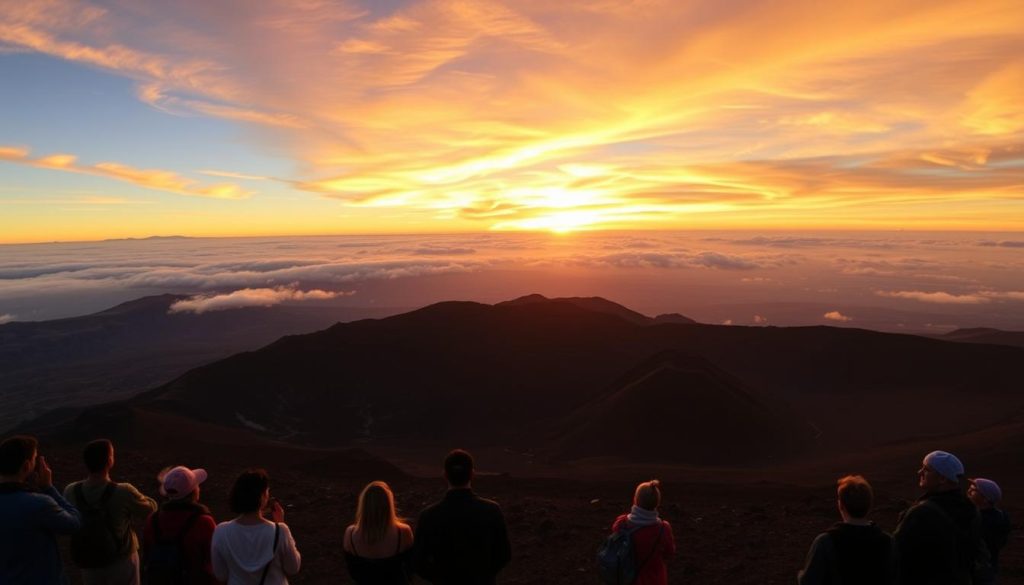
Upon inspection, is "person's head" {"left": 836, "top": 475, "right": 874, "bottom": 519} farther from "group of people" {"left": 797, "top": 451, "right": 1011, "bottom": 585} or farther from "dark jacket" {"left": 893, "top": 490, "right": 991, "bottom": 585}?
"dark jacket" {"left": 893, "top": 490, "right": 991, "bottom": 585}

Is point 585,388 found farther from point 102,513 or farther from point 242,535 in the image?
point 242,535

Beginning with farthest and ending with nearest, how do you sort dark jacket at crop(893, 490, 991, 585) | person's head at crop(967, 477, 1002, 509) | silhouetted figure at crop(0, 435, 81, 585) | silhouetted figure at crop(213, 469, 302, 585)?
person's head at crop(967, 477, 1002, 509) → dark jacket at crop(893, 490, 991, 585) → silhouetted figure at crop(0, 435, 81, 585) → silhouetted figure at crop(213, 469, 302, 585)

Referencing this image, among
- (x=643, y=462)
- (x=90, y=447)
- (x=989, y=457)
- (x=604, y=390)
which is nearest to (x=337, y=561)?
(x=90, y=447)

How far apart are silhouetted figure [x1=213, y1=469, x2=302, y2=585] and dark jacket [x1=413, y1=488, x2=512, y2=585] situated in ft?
3.18

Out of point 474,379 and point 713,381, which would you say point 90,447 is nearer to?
point 713,381

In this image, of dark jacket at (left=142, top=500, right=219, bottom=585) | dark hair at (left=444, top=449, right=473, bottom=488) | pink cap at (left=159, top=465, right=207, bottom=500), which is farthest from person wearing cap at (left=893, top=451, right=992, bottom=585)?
pink cap at (left=159, top=465, right=207, bottom=500)

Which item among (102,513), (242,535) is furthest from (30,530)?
(242,535)

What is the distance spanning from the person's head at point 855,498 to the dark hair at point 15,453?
226 inches

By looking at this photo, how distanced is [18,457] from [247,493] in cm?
177

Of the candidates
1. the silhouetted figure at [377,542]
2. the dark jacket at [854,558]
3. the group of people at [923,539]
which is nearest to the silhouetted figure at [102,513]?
the silhouetted figure at [377,542]

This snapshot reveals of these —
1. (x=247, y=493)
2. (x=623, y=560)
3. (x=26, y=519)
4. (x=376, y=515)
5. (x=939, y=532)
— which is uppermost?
(x=247, y=493)

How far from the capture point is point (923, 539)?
4449 mm

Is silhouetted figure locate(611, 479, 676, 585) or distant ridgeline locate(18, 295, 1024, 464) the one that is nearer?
silhouetted figure locate(611, 479, 676, 585)

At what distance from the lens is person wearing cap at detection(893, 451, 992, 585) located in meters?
4.43
